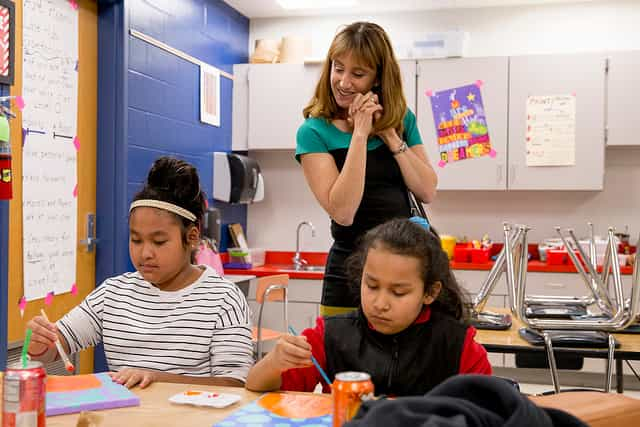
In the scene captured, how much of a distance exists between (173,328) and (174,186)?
0.36 metres

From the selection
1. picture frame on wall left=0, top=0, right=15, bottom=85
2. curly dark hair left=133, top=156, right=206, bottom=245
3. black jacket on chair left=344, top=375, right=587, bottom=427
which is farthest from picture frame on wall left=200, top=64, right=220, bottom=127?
black jacket on chair left=344, top=375, right=587, bottom=427

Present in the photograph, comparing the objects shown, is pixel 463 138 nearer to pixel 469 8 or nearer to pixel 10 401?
pixel 469 8

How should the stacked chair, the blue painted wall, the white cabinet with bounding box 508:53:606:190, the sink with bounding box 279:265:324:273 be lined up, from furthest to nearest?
1. the sink with bounding box 279:265:324:273
2. the white cabinet with bounding box 508:53:606:190
3. the blue painted wall
4. the stacked chair

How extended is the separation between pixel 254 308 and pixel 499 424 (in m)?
4.14

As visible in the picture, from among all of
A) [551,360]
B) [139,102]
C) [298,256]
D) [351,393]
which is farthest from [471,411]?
[298,256]

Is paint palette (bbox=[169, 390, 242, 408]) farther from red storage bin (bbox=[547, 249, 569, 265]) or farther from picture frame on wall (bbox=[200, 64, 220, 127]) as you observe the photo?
red storage bin (bbox=[547, 249, 569, 265])

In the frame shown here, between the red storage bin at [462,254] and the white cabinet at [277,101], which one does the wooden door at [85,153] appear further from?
the red storage bin at [462,254]

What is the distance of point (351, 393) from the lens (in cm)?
100

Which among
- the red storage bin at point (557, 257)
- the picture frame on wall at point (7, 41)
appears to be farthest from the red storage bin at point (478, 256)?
the picture frame on wall at point (7, 41)

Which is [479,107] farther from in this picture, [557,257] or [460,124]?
[557,257]

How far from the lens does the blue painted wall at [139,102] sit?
3.56 metres

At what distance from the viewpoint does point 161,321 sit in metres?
1.73

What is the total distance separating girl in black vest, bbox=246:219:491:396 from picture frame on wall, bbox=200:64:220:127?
10.2 ft

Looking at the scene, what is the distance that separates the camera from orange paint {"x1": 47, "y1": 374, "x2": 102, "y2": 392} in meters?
1.41
